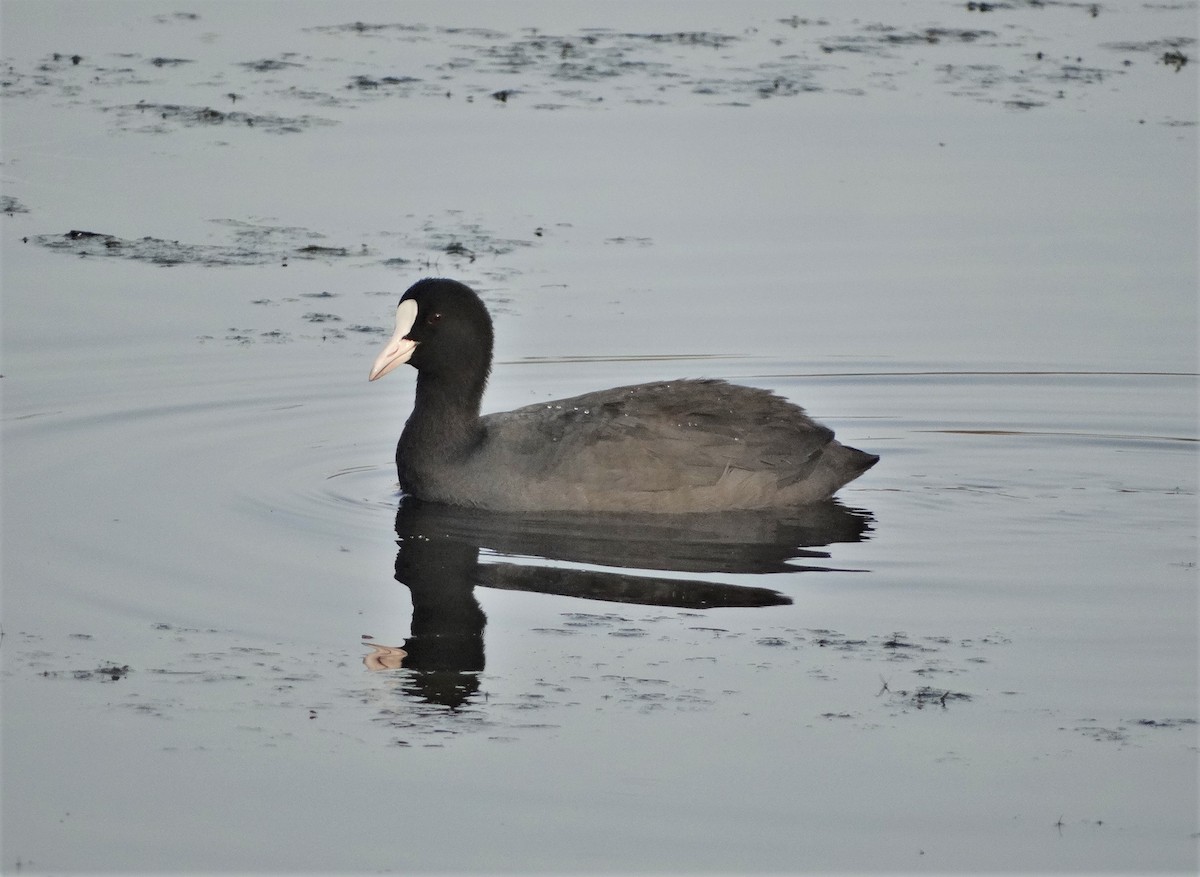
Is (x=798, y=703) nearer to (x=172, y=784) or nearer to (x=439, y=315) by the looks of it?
(x=172, y=784)

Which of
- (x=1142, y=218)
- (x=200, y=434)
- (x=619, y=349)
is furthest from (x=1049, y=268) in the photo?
(x=200, y=434)

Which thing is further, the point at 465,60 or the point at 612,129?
the point at 465,60

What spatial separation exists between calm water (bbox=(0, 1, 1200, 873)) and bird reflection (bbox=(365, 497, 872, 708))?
0.12 feet

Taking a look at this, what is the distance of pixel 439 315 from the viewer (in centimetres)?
982

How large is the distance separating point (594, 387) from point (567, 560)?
2.73 m

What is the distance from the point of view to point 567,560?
8.58 m

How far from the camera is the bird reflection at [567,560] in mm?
7340

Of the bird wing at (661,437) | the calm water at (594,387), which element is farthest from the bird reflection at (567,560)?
the bird wing at (661,437)

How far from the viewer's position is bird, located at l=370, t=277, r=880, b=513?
9.39 meters

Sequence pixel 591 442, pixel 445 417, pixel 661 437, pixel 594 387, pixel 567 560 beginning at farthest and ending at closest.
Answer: pixel 594 387
pixel 445 417
pixel 661 437
pixel 591 442
pixel 567 560

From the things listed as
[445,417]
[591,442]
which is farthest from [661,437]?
[445,417]

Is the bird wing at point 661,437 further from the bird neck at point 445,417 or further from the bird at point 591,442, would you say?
the bird neck at point 445,417

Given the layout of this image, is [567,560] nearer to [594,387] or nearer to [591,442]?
[591,442]

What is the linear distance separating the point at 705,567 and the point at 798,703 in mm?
1860
